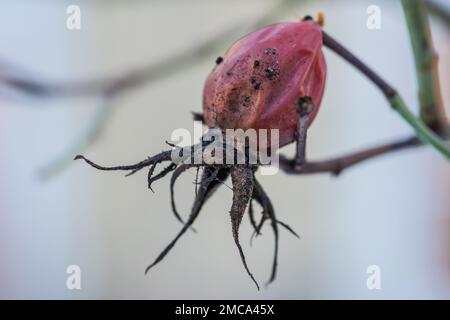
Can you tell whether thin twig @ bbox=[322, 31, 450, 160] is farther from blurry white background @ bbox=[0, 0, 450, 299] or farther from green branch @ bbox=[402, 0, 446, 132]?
blurry white background @ bbox=[0, 0, 450, 299]

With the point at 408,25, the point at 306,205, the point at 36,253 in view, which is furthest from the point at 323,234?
the point at 408,25

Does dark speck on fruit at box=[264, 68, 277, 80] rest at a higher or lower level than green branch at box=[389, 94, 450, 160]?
higher

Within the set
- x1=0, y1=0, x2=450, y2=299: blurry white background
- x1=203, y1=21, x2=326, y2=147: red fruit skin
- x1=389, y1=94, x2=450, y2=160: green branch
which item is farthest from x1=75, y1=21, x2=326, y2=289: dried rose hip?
x1=0, y1=0, x2=450, y2=299: blurry white background

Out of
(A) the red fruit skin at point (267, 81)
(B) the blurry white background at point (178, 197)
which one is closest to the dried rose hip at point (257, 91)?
(A) the red fruit skin at point (267, 81)

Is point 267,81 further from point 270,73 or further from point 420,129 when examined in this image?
point 420,129

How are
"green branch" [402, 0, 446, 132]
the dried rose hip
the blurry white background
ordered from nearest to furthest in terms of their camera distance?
the dried rose hip → "green branch" [402, 0, 446, 132] → the blurry white background

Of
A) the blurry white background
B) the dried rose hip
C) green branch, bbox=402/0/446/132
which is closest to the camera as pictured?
the dried rose hip

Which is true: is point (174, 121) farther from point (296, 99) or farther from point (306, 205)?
point (296, 99)
